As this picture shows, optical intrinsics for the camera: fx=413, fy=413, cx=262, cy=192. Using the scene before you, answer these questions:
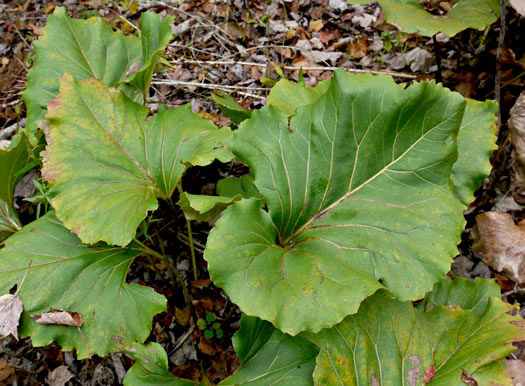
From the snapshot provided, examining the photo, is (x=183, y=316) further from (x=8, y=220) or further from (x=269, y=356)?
(x=8, y=220)

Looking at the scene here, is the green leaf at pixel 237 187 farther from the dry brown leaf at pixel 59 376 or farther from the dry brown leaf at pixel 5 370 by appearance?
the dry brown leaf at pixel 5 370

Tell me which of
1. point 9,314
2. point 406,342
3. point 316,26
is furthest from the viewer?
point 316,26

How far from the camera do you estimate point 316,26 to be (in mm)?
3158

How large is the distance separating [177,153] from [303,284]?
85cm

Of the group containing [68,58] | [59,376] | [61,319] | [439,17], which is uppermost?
[439,17]

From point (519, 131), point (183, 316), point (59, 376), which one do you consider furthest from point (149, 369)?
point (519, 131)

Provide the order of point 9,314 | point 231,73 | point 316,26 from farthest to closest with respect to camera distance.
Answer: point 316,26 < point 231,73 < point 9,314

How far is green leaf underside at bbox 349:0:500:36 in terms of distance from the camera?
6.00 ft

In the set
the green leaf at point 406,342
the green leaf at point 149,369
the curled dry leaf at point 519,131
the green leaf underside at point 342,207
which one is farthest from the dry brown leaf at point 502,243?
the green leaf at point 149,369

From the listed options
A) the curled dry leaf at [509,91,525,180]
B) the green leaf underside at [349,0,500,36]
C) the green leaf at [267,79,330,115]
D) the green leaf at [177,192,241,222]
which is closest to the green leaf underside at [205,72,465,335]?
the green leaf at [177,192,241,222]

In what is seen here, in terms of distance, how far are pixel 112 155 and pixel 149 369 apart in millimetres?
901

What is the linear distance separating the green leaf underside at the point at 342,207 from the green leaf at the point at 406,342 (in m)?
0.17

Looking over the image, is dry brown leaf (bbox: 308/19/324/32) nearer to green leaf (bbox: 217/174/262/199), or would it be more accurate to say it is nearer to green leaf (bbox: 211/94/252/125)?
green leaf (bbox: 211/94/252/125)

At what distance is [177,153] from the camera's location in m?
1.87
